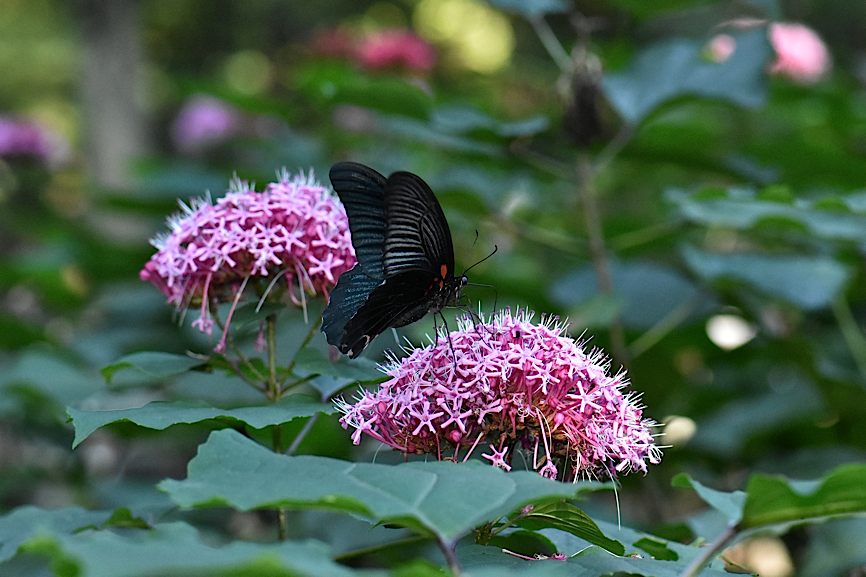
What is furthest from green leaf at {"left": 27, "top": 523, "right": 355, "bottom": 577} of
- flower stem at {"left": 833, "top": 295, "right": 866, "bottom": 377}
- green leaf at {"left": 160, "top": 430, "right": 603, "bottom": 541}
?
flower stem at {"left": 833, "top": 295, "right": 866, "bottom": 377}

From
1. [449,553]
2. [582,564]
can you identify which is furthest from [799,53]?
[449,553]

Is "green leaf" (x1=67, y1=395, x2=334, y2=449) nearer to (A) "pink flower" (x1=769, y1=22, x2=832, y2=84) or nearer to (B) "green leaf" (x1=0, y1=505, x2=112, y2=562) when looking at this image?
(B) "green leaf" (x1=0, y1=505, x2=112, y2=562)

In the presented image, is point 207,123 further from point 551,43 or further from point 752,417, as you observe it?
point 752,417

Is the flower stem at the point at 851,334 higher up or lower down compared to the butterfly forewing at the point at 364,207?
higher up

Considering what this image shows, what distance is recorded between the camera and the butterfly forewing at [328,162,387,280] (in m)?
1.83

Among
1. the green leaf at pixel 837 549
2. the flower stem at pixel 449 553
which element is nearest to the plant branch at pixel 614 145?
the green leaf at pixel 837 549

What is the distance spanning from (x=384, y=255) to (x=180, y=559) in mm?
1021

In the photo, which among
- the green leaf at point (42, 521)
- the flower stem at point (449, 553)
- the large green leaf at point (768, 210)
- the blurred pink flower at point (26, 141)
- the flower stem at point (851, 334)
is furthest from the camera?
the blurred pink flower at point (26, 141)

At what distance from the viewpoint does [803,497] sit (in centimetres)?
126

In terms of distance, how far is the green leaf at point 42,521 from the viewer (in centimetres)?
177

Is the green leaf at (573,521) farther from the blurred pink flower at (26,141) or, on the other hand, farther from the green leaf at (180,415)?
the blurred pink flower at (26,141)

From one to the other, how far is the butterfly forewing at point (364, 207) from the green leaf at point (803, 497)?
2.82 ft

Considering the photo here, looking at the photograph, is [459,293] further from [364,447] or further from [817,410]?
[817,410]

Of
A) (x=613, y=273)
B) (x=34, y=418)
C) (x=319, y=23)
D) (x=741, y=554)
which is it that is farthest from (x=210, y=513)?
(x=319, y=23)
